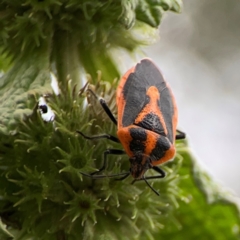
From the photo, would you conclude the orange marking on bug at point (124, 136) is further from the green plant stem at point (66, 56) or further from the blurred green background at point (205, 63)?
the blurred green background at point (205, 63)

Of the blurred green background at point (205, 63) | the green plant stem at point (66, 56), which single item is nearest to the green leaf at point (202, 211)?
the green plant stem at point (66, 56)

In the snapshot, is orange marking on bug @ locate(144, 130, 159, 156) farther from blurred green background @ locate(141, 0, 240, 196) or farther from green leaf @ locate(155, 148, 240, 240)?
blurred green background @ locate(141, 0, 240, 196)

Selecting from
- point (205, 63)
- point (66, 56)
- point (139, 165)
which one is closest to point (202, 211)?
point (139, 165)

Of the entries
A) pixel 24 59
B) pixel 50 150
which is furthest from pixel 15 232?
pixel 24 59

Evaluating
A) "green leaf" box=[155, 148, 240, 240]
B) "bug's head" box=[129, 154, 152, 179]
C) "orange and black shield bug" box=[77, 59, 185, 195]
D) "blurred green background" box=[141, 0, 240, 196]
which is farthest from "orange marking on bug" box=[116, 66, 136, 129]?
Answer: "blurred green background" box=[141, 0, 240, 196]

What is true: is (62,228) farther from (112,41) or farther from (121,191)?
(112,41)

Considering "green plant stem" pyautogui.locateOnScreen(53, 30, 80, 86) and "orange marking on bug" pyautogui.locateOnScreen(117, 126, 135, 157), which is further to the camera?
"green plant stem" pyautogui.locateOnScreen(53, 30, 80, 86)

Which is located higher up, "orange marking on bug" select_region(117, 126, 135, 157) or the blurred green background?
"orange marking on bug" select_region(117, 126, 135, 157)
